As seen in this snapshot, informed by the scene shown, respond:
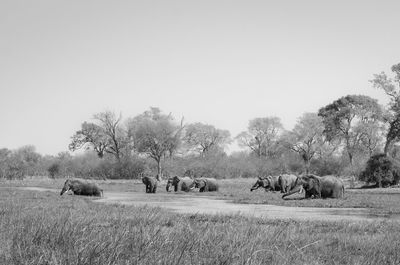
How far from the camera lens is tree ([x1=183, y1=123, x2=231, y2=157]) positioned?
112431mm

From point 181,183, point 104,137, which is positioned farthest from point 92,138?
point 181,183

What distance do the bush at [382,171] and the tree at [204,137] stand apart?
71478 millimetres

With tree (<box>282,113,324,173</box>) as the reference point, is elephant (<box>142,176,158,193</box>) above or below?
below

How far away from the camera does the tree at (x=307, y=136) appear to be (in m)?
91.4

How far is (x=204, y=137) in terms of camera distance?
11488cm

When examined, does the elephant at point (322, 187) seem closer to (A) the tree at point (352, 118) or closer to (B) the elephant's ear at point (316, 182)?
(B) the elephant's ear at point (316, 182)

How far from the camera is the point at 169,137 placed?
80000 mm

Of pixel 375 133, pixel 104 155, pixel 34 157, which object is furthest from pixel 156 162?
pixel 34 157

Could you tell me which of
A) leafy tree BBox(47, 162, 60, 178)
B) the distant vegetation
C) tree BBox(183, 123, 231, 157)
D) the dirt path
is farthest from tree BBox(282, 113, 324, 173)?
the dirt path

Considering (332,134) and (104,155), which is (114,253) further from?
(104,155)

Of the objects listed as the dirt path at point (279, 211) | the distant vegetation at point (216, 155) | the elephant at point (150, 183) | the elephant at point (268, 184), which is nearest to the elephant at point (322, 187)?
the dirt path at point (279, 211)

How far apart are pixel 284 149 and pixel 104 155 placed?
34.3 metres

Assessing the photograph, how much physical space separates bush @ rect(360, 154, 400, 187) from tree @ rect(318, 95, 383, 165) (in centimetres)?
3509

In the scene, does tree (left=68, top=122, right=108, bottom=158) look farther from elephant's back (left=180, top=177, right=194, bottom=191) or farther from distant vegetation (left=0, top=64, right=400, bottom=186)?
elephant's back (left=180, top=177, right=194, bottom=191)
